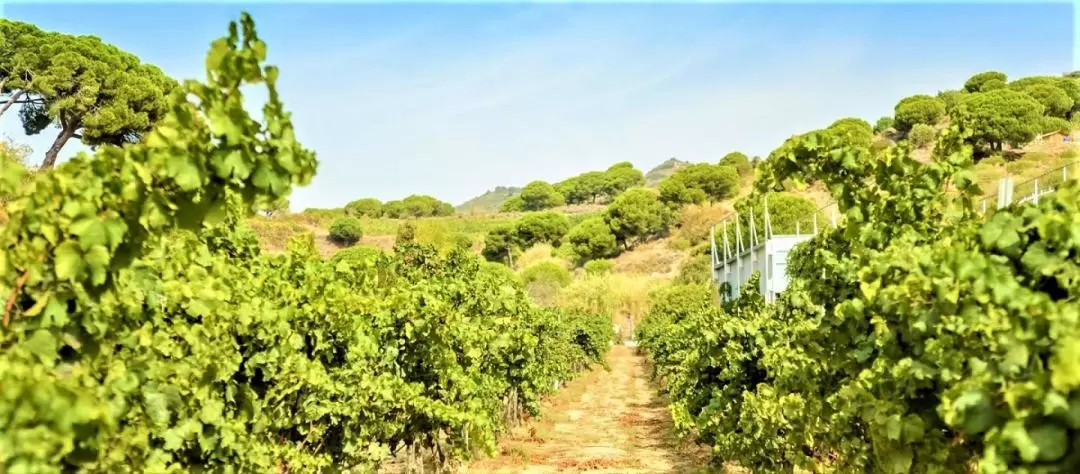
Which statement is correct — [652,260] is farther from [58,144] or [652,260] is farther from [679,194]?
[58,144]

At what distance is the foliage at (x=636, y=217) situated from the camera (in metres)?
62.8

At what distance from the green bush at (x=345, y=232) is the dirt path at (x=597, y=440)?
141 ft

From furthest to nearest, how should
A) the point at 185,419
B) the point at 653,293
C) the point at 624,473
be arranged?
1. the point at 653,293
2. the point at 624,473
3. the point at 185,419

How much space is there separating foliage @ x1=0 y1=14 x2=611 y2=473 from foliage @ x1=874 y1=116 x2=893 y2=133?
71096mm

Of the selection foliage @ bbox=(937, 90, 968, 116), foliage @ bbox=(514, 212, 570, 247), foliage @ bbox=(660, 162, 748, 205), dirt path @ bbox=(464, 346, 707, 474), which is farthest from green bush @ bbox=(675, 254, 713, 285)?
foliage @ bbox=(937, 90, 968, 116)

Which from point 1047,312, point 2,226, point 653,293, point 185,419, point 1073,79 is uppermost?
point 1073,79

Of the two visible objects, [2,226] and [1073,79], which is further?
[1073,79]

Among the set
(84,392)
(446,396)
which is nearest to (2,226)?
(84,392)

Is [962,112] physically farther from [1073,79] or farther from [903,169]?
[1073,79]

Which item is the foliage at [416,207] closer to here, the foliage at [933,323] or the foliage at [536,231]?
the foliage at [536,231]

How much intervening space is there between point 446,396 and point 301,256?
228 cm

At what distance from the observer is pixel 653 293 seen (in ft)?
165

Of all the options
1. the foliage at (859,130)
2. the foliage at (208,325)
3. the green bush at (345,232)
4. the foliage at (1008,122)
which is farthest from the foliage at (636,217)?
the foliage at (208,325)

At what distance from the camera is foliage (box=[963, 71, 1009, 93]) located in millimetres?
64938
